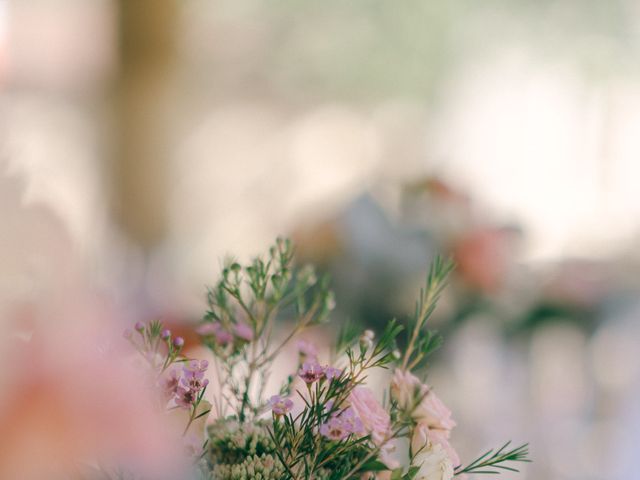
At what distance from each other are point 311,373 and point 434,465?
6cm

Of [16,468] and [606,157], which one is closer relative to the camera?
[16,468]

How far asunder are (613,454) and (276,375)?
89 centimetres

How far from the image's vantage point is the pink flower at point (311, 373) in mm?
370

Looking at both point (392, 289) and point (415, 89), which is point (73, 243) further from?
point (415, 89)

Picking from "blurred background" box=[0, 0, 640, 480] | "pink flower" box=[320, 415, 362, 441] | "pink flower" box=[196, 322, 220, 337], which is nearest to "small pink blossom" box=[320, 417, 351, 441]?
"pink flower" box=[320, 415, 362, 441]

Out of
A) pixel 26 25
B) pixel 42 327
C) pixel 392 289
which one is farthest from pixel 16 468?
pixel 26 25

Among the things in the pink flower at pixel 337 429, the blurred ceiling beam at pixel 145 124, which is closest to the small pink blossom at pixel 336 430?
the pink flower at pixel 337 429

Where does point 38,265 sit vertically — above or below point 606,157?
below

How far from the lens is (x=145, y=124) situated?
13.6ft

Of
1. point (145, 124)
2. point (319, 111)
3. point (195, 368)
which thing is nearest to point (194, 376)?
point (195, 368)

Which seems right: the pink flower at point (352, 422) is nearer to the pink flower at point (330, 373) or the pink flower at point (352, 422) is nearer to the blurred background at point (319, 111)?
the pink flower at point (330, 373)

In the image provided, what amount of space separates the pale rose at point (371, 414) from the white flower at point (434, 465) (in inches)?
0.9

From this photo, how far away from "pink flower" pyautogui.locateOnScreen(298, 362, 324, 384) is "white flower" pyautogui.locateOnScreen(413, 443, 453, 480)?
5cm

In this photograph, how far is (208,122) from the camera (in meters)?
4.16
